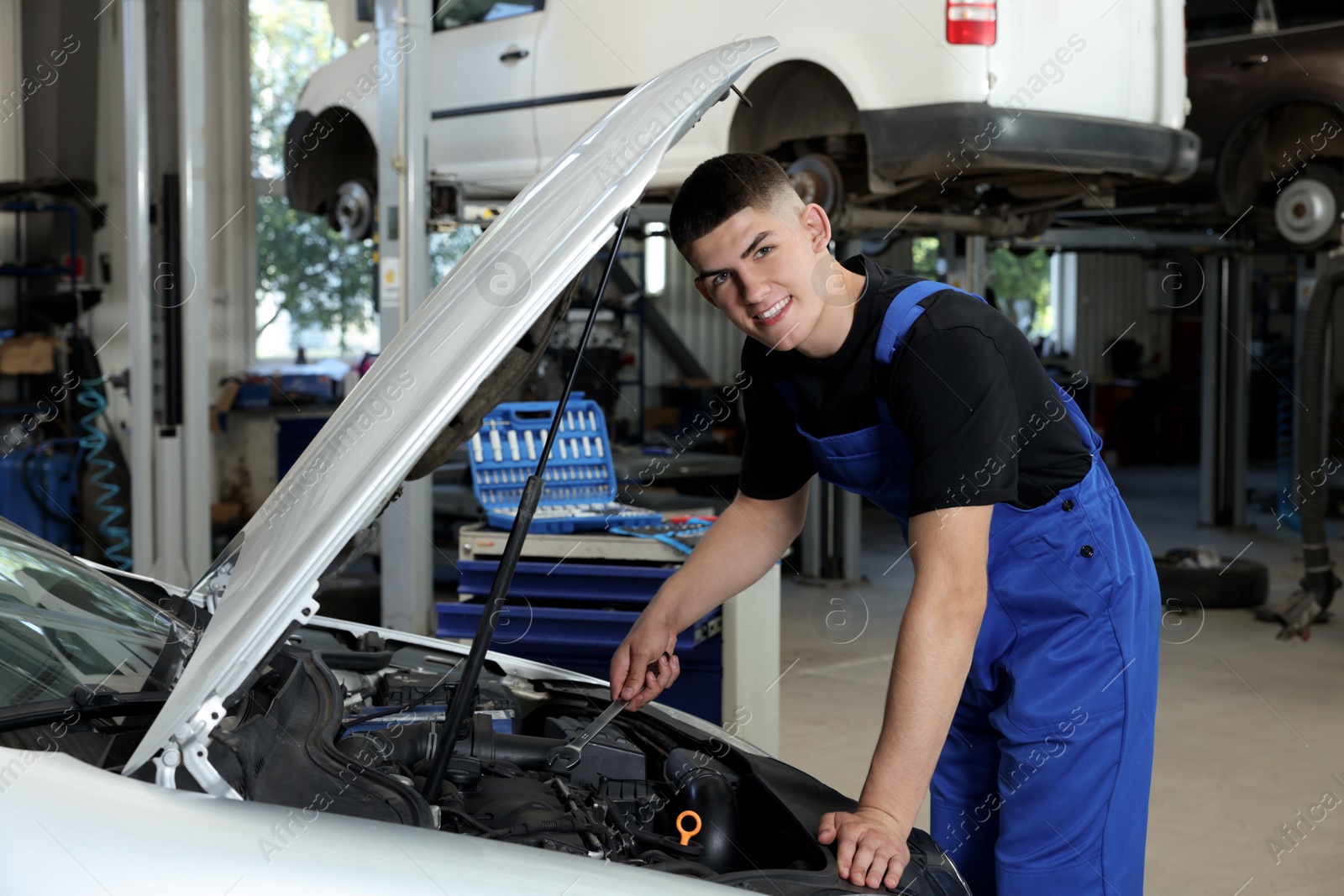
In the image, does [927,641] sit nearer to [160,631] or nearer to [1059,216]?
[160,631]

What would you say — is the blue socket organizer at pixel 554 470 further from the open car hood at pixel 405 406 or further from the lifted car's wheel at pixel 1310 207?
the lifted car's wheel at pixel 1310 207

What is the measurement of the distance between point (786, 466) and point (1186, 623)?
14.5 feet

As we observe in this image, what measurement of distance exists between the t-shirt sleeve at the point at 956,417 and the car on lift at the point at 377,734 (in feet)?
1.40

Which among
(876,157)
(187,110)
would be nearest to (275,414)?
(187,110)

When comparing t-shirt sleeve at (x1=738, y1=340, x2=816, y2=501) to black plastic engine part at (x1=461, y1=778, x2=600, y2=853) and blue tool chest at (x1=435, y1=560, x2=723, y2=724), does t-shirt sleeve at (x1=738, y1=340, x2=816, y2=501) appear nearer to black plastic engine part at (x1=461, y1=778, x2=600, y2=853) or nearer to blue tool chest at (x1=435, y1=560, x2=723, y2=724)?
black plastic engine part at (x1=461, y1=778, x2=600, y2=853)

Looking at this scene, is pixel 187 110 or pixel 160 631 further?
pixel 187 110

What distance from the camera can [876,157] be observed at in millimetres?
4160

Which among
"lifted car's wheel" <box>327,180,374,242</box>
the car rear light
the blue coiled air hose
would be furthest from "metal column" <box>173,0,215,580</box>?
the car rear light

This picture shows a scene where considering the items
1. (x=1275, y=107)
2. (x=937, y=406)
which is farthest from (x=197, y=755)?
(x=1275, y=107)

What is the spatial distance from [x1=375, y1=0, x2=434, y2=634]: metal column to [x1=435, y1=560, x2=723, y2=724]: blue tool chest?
1.65 meters

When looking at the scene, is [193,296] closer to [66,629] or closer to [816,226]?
[66,629]

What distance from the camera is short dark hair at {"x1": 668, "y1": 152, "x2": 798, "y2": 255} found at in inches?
56.6

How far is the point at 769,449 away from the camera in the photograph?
6.01 feet

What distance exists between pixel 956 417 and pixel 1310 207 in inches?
202
